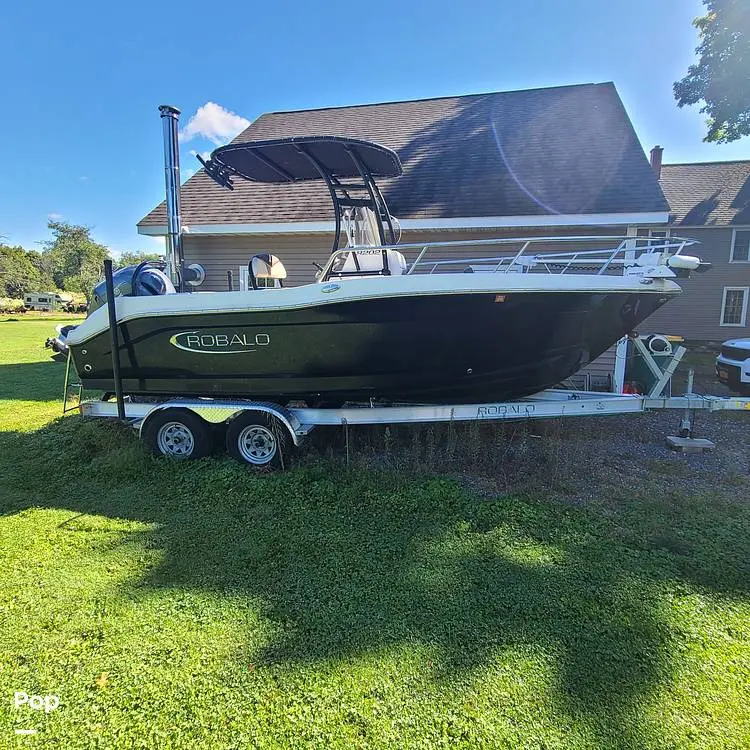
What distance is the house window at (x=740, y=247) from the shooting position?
16273 mm

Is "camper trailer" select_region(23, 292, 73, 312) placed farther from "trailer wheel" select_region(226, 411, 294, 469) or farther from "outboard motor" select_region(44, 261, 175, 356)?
"trailer wheel" select_region(226, 411, 294, 469)

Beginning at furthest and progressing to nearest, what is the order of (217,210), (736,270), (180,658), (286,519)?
(736,270)
(217,210)
(286,519)
(180,658)

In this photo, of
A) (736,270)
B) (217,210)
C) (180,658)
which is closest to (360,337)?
(180,658)

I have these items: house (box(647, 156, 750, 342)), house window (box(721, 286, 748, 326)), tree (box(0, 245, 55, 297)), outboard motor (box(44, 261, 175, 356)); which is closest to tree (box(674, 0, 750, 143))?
house (box(647, 156, 750, 342))

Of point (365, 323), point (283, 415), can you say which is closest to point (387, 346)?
point (365, 323)

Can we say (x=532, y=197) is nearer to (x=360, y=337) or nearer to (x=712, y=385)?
(x=712, y=385)

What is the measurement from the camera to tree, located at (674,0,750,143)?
13445 millimetres

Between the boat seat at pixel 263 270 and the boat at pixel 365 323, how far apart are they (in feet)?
0.07

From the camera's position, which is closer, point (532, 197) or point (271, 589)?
point (271, 589)

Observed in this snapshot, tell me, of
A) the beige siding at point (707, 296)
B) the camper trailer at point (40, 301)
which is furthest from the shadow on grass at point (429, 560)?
the camper trailer at point (40, 301)

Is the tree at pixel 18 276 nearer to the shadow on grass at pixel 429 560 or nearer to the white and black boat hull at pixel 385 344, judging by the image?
the white and black boat hull at pixel 385 344

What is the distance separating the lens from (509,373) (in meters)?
4.18

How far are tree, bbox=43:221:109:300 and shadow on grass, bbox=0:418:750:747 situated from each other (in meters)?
56.3

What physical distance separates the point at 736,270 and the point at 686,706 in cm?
1864
